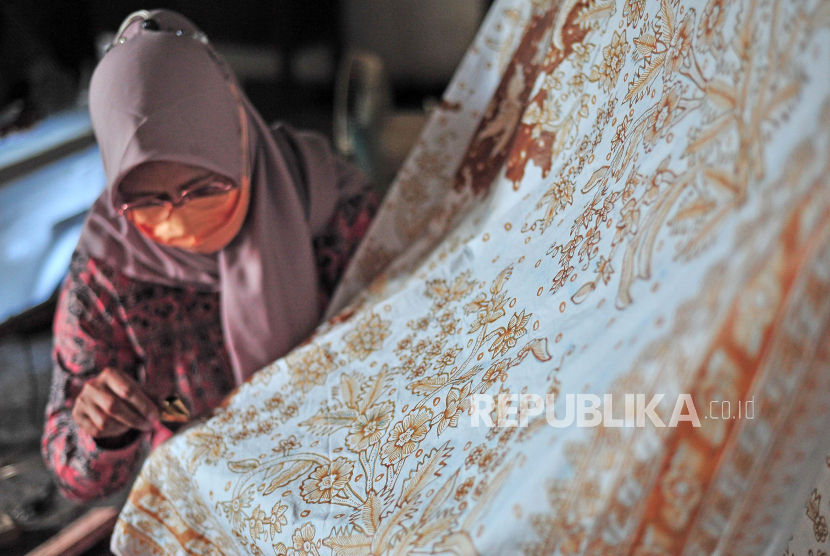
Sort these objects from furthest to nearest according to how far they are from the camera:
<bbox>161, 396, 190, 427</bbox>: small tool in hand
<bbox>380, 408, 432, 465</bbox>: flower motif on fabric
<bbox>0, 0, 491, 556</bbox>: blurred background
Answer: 1. <bbox>0, 0, 491, 556</bbox>: blurred background
2. <bbox>161, 396, 190, 427</bbox>: small tool in hand
3. <bbox>380, 408, 432, 465</bbox>: flower motif on fabric

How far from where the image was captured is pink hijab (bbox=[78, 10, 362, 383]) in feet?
2.04

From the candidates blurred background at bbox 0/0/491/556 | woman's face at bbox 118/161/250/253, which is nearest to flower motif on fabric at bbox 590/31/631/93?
woman's face at bbox 118/161/250/253

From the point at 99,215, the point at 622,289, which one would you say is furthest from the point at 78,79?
the point at 622,289

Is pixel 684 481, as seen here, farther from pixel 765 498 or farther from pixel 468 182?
pixel 468 182

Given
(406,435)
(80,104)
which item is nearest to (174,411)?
(406,435)

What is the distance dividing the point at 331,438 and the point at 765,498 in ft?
1.07

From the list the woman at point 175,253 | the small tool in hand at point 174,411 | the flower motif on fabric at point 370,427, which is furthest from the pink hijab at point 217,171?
the flower motif on fabric at point 370,427

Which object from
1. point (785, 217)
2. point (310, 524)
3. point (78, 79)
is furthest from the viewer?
point (78, 79)

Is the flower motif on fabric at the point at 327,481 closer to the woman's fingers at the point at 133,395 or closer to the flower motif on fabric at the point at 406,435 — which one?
the flower motif on fabric at the point at 406,435

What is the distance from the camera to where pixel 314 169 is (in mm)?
841

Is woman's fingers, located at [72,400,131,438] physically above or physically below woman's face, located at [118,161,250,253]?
below

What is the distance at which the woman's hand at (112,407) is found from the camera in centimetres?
62

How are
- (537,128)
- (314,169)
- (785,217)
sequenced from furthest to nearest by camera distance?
(314,169)
(537,128)
(785,217)

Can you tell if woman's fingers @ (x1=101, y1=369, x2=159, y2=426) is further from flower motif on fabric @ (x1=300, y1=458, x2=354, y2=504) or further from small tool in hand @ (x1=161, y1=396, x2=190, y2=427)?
flower motif on fabric @ (x1=300, y1=458, x2=354, y2=504)
